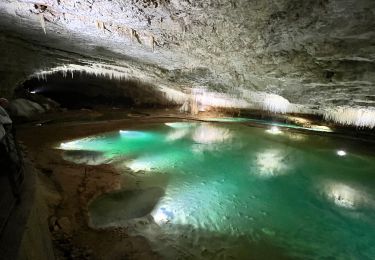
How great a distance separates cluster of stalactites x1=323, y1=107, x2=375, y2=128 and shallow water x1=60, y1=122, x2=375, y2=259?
3.80ft

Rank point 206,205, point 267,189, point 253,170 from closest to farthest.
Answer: point 206,205
point 267,189
point 253,170

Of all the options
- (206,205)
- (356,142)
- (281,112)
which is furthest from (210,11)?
(281,112)

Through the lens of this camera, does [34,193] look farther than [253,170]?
No

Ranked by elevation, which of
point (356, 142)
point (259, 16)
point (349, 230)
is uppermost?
point (259, 16)

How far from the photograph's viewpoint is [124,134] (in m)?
9.62

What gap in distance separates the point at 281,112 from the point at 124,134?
7.42m

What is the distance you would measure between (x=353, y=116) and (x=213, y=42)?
23.6 ft

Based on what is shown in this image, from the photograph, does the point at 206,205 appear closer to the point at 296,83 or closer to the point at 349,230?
the point at 349,230

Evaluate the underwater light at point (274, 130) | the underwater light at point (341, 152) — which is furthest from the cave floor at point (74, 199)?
the underwater light at point (274, 130)

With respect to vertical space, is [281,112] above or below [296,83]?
below

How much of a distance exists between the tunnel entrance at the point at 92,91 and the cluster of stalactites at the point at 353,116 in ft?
29.1

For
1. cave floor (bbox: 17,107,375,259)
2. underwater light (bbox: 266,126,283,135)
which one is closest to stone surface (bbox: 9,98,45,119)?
cave floor (bbox: 17,107,375,259)

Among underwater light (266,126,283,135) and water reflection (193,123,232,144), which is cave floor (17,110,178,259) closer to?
water reflection (193,123,232,144)

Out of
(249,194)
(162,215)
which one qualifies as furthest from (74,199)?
(249,194)
